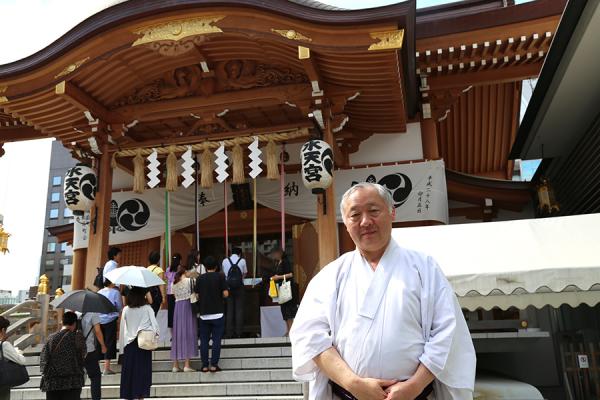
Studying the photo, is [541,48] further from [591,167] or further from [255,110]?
[255,110]

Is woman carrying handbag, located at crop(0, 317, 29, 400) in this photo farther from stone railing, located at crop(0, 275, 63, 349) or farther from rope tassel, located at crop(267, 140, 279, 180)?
rope tassel, located at crop(267, 140, 279, 180)

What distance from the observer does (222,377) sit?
6.34m

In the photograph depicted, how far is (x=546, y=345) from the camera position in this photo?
8.90 metres

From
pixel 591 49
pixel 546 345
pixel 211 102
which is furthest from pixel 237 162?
pixel 546 345

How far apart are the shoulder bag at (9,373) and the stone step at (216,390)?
5.75ft

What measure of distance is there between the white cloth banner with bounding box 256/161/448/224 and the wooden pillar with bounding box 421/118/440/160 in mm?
374

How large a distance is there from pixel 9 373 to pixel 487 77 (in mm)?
8657

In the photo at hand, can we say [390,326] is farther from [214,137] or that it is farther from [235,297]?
[214,137]

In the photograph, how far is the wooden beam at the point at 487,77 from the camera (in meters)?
9.02

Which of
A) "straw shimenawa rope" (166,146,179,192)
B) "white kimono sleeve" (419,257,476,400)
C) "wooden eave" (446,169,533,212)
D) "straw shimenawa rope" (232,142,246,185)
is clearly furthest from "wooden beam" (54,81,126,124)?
"white kimono sleeve" (419,257,476,400)

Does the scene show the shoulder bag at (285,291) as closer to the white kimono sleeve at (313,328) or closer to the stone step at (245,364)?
the stone step at (245,364)

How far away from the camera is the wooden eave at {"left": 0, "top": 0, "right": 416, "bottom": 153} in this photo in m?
7.09

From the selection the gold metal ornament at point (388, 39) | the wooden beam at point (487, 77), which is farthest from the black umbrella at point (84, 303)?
the wooden beam at point (487, 77)

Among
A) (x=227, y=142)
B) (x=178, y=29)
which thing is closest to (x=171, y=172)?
(x=227, y=142)
